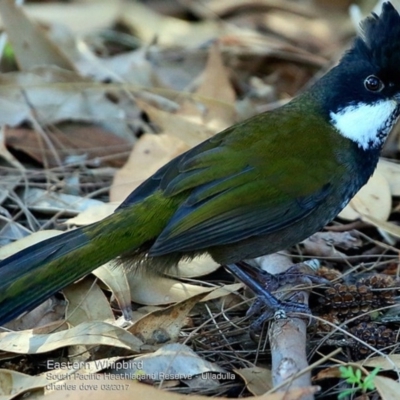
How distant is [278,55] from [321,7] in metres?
1.44

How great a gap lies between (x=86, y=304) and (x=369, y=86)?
1611 millimetres

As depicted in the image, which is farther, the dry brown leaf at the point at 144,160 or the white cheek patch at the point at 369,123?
the dry brown leaf at the point at 144,160

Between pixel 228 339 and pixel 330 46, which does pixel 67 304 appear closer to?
pixel 228 339

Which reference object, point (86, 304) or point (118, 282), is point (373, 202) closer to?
point (118, 282)

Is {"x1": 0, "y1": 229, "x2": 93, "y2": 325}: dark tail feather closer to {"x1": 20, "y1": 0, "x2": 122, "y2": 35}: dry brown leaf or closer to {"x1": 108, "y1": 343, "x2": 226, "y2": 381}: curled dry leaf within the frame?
{"x1": 108, "y1": 343, "x2": 226, "y2": 381}: curled dry leaf

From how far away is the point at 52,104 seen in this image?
516cm

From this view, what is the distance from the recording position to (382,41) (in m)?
3.44

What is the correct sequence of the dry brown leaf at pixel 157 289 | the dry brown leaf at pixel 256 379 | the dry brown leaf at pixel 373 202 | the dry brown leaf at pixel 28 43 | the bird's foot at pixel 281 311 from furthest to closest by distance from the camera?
the dry brown leaf at pixel 28 43 → the dry brown leaf at pixel 373 202 → the dry brown leaf at pixel 157 289 → the bird's foot at pixel 281 311 → the dry brown leaf at pixel 256 379

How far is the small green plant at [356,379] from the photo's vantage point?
8.85ft

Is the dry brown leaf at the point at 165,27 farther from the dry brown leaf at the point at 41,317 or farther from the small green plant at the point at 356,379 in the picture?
the small green plant at the point at 356,379

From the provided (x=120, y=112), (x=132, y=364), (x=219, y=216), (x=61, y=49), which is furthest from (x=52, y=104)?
(x=132, y=364)

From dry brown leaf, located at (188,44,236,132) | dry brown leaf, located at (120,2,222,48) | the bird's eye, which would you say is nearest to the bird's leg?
the bird's eye

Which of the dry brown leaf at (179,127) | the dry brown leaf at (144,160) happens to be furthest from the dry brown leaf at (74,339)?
the dry brown leaf at (179,127)

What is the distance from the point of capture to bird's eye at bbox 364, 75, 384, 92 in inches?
140
